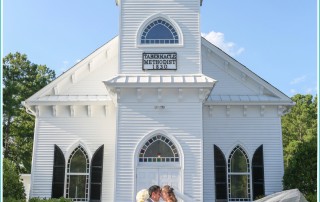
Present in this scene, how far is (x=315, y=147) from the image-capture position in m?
17.3

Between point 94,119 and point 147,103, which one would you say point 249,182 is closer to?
point 147,103

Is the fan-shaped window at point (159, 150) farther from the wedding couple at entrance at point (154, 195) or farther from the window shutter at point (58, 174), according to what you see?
the wedding couple at entrance at point (154, 195)

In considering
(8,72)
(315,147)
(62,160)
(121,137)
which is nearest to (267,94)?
(315,147)

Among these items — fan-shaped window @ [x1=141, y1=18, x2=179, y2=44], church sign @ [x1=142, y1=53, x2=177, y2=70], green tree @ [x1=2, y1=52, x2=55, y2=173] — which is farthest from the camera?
green tree @ [x1=2, y1=52, x2=55, y2=173]

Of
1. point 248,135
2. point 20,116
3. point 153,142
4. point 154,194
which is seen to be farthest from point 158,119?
point 20,116

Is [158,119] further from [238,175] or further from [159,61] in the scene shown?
[238,175]

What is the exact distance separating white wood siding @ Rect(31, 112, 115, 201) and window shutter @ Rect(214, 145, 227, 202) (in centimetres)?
472

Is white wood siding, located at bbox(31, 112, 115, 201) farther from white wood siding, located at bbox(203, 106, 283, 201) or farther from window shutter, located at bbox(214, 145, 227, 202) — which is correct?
window shutter, located at bbox(214, 145, 227, 202)

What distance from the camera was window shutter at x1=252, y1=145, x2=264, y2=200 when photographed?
18547 mm

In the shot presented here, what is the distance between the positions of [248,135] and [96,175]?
7.21 meters

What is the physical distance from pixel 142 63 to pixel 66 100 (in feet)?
13.6

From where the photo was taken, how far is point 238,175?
18.8 meters

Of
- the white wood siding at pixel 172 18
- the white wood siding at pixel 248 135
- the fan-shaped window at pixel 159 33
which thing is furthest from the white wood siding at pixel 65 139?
the white wood siding at pixel 248 135

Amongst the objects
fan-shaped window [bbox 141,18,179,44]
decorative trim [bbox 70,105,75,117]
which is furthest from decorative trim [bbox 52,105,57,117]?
fan-shaped window [bbox 141,18,179,44]
